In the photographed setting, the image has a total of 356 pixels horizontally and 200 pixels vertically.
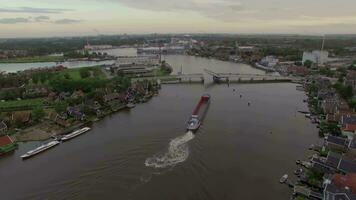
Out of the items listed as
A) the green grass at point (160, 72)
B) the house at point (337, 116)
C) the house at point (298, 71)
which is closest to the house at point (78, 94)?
the green grass at point (160, 72)

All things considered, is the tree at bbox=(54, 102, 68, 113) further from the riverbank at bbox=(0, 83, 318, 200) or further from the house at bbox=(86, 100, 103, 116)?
the riverbank at bbox=(0, 83, 318, 200)

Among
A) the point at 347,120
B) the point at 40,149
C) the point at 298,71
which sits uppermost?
the point at 298,71

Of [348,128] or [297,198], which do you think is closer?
[297,198]

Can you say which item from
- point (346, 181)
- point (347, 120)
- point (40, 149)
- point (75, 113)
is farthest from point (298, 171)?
point (75, 113)

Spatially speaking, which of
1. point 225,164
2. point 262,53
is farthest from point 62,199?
point 262,53

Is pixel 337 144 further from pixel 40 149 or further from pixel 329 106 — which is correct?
pixel 40 149

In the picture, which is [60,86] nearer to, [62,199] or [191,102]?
[191,102]
